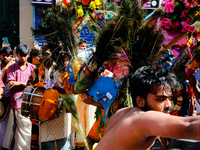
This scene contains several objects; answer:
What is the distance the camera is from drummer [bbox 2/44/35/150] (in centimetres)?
472

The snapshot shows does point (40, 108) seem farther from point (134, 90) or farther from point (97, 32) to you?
point (134, 90)

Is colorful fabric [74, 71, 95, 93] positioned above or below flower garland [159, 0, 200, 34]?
below

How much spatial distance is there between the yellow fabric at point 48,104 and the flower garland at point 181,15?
1.73 m

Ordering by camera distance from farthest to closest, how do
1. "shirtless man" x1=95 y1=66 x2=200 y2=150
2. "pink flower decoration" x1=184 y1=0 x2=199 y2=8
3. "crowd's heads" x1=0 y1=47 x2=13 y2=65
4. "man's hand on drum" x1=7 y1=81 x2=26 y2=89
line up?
"crowd's heads" x1=0 y1=47 x2=13 y2=65
"man's hand on drum" x1=7 y1=81 x2=26 y2=89
"pink flower decoration" x1=184 y1=0 x2=199 y2=8
"shirtless man" x1=95 y1=66 x2=200 y2=150

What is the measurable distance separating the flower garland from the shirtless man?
0.98 metres

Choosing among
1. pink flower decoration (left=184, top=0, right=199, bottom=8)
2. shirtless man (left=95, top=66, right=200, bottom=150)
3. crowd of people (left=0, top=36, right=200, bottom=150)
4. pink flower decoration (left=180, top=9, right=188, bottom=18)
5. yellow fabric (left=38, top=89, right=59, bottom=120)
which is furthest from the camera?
yellow fabric (left=38, top=89, right=59, bottom=120)

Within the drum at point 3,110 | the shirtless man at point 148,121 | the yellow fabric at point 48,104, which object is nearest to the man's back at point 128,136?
the shirtless man at point 148,121

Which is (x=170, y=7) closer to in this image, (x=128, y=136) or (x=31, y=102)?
(x=128, y=136)

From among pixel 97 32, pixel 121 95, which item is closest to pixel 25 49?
pixel 97 32

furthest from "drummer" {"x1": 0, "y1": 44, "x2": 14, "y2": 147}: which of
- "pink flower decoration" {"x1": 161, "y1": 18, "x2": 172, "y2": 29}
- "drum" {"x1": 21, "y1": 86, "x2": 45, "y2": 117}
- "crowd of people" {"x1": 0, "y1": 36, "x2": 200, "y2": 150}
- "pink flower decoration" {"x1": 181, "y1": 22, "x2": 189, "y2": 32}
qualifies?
"pink flower decoration" {"x1": 181, "y1": 22, "x2": 189, "y2": 32}

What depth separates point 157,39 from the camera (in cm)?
253

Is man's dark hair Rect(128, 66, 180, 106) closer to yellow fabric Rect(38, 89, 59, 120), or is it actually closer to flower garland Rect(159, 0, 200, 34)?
flower garland Rect(159, 0, 200, 34)

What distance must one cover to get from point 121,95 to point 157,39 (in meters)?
0.62

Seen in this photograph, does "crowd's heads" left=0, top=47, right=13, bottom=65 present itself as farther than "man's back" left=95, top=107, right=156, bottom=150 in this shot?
Yes
